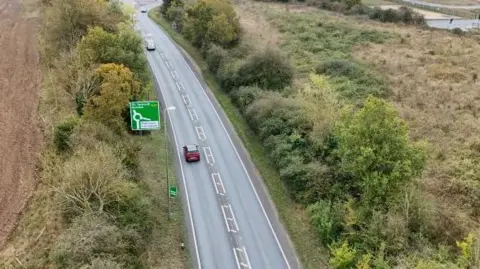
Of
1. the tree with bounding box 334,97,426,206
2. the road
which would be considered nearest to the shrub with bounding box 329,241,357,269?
the tree with bounding box 334,97,426,206

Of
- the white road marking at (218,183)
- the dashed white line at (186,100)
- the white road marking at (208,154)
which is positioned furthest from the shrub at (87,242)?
the dashed white line at (186,100)

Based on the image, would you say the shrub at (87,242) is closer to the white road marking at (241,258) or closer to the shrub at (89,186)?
the shrub at (89,186)

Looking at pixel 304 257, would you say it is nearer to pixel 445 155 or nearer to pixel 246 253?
pixel 246 253

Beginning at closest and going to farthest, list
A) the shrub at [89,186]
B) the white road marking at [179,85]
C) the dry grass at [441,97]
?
the shrub at [89,186] < the dry grass at [441,97] < the white road marking at [179,85]

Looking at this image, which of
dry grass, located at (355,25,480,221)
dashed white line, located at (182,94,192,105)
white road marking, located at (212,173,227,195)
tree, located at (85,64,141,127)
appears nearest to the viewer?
dry grass, located at (355,25,480,221)

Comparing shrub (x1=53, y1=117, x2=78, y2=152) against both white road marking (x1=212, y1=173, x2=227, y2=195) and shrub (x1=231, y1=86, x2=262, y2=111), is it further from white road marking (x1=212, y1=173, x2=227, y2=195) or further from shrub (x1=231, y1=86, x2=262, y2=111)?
shrub (x1=231, y1=86, x2=262, y2=111)

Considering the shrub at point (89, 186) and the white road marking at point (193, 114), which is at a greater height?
the shrub at point (89, 186)

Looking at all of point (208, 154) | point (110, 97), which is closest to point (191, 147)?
point (208, 154)
